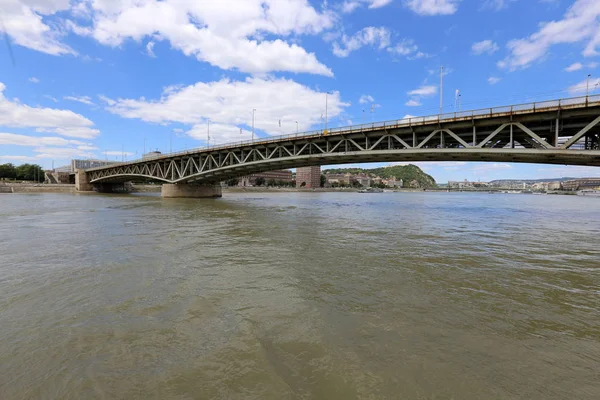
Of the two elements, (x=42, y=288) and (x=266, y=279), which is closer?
(x=42, y=288)

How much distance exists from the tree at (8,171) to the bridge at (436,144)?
99.3 metres

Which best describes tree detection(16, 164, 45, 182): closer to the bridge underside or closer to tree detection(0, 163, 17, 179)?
tree detection(0, 163, 17, 179)

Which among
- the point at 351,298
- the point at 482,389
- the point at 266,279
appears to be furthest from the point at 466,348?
the point at 266,279

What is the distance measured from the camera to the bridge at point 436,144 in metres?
23.9

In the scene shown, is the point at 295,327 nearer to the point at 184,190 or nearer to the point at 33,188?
the point at 184,190

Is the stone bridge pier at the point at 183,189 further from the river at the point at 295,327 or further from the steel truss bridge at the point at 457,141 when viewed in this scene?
the river at the point at 295,327

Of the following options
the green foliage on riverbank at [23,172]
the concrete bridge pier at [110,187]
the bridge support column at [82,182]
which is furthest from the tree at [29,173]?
the bridge support column at [82,182]

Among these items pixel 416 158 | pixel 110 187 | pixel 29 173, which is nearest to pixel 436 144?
pixel 416 158

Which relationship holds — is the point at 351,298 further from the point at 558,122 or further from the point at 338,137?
the point at 338,137

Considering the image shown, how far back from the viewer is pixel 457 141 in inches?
1208

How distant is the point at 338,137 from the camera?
36.9 m

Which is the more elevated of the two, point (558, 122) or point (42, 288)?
point (558, 122)

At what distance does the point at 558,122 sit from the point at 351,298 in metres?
28.2

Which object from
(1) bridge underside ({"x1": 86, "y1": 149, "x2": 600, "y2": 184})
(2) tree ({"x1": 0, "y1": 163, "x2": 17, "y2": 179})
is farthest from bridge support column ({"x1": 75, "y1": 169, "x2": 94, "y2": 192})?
(2) tree ({"x1": 0, "y1": 163, "x2": 17, "y2": 179})
